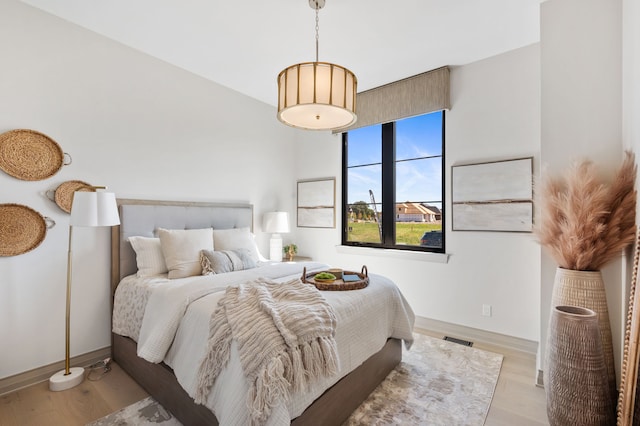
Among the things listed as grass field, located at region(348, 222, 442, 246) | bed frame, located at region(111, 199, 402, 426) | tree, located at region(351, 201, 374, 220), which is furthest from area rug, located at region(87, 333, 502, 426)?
tree, located at region(351, 201, 374, 220)

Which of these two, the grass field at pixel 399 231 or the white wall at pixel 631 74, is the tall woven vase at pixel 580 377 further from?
the grass field at pixel 399 231

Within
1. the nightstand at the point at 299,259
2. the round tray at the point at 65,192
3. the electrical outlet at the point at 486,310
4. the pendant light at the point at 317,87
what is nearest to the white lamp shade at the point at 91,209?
the round tray at the point at 65,192

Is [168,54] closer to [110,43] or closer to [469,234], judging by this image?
[110,43]

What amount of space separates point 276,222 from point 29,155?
7.50 ft

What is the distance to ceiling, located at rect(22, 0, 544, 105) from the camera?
6.99 ft

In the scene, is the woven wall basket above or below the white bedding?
above

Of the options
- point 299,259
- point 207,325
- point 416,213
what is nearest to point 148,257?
point 207,325

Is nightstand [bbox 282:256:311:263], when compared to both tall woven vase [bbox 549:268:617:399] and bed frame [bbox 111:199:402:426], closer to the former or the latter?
bed frame [bbox 111:199:402:426]

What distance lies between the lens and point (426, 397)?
1.94m

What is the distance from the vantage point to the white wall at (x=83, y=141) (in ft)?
6.80

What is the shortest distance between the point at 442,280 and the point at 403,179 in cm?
122

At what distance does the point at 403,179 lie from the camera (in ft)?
11.4

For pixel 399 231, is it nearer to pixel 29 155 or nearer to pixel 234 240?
pixel 234 240

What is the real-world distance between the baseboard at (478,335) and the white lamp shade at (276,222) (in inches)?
74.7
